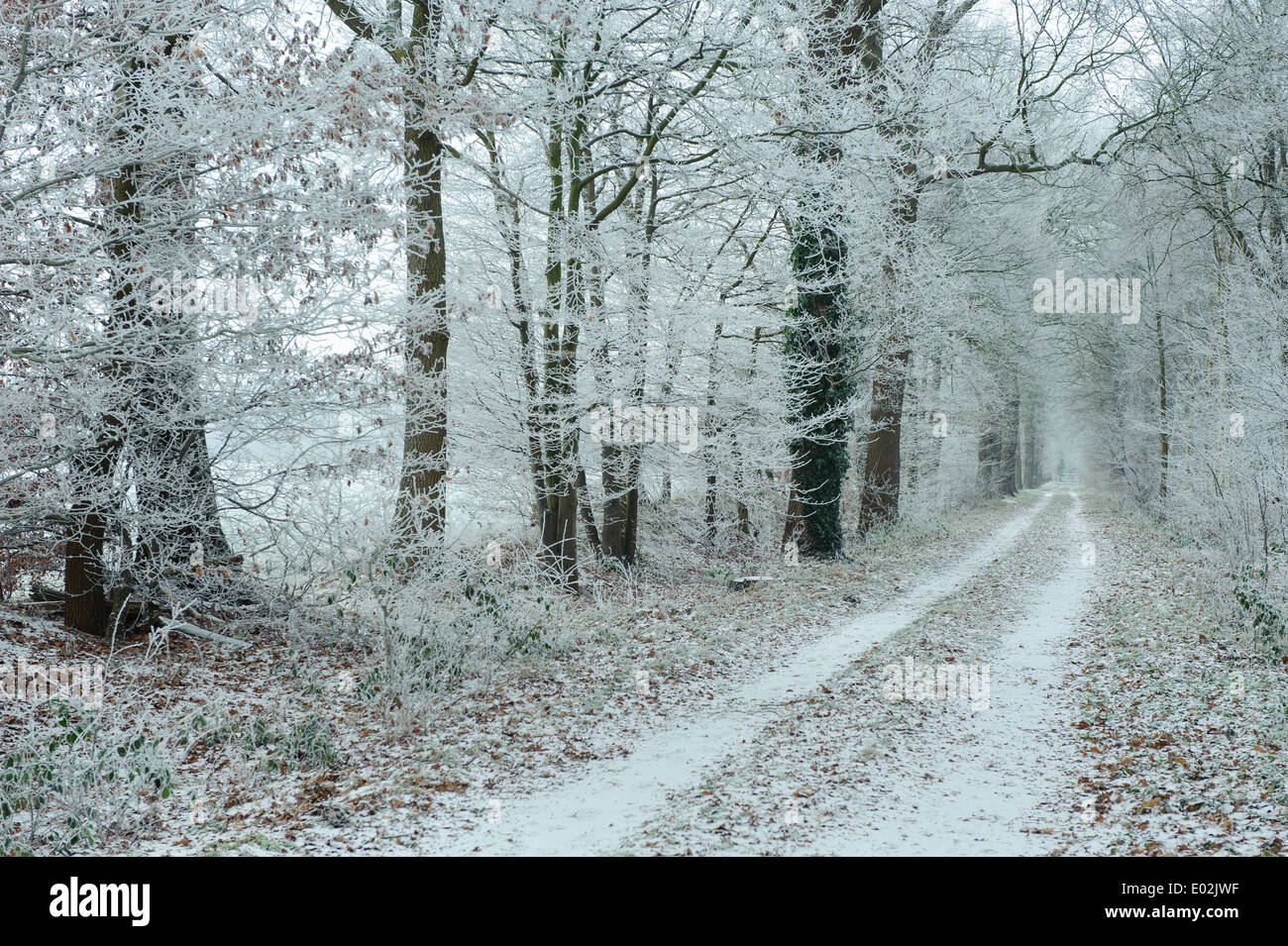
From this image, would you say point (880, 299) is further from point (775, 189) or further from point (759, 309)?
point (775, 189)

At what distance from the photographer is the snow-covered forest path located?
4805 millimetres

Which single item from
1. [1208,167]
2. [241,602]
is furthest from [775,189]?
[1208,167]

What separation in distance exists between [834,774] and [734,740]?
92 cm

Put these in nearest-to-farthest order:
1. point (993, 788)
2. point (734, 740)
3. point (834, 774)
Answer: point (993, 788) < point (834, 774) < point (734, 740)

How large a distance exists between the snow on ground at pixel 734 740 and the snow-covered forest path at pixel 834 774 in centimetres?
2

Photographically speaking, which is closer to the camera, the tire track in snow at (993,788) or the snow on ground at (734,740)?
the tire track in snow at (993,788)

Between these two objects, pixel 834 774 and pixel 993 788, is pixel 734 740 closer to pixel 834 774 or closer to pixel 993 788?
pixel 834 774

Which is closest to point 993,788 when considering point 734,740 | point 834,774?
point 834,774

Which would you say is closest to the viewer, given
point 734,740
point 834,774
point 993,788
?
point 993,788

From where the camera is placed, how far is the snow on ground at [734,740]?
16.1 feet

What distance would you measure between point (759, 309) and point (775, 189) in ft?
13.5

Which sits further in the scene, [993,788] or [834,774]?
[834,774]

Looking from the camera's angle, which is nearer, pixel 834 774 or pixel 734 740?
pixel 834 774

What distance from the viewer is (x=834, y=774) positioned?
19.1 feet
